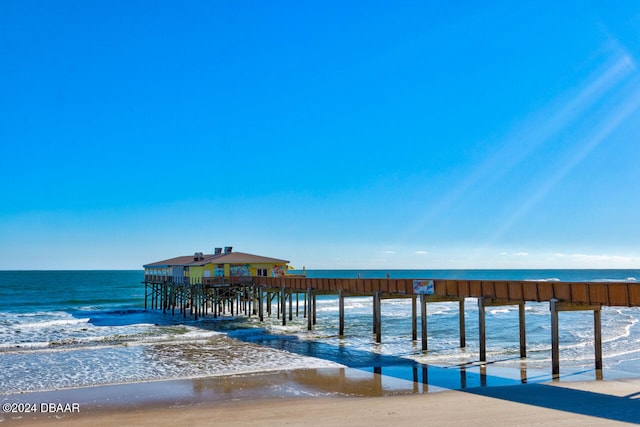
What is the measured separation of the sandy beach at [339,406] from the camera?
13859mm

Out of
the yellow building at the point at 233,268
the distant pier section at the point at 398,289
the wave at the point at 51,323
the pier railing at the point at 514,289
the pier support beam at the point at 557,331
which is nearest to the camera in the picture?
the pier railing at the point at 514,289

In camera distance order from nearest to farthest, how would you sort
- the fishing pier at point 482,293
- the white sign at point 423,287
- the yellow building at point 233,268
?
1. the fishing pier at point 482,293
2. the white sign at point 423,287
3. the yellow building at point 233,268

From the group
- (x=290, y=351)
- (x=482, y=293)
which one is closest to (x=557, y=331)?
(x=482, y=293)

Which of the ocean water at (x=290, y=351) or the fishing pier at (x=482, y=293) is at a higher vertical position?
the fishing pier at (x=482, y=293)

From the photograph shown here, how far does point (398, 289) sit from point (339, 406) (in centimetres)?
1316

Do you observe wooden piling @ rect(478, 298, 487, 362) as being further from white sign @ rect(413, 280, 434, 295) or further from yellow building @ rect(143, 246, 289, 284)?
yellow building @ rect(143, 246, 289, 284)

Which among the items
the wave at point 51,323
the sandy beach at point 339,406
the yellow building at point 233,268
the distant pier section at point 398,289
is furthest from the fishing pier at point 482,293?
the wave at point 51,323

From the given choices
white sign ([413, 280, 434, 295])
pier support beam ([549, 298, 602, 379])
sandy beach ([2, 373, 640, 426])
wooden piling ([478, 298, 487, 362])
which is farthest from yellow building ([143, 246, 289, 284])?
pier support beam ([549, 298, 602, 379])

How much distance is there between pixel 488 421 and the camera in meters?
13.5

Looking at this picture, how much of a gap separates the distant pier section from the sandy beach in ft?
9.38

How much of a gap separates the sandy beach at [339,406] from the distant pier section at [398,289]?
2861 millimetres

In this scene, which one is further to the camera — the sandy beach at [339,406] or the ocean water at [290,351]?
the ocean water at [290,351]

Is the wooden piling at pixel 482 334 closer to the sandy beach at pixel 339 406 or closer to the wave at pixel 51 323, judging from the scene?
the sandy beach at pixel 339 406

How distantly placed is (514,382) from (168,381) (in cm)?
1233
